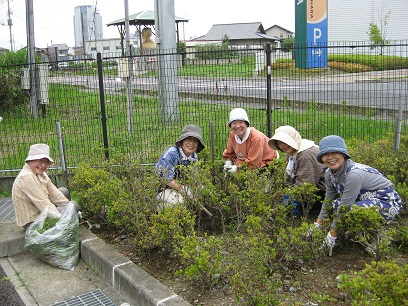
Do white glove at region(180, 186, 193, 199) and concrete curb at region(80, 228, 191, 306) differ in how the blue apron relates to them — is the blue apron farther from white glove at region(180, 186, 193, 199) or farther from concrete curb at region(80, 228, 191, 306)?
concrete curb at region(80, 228, 191, 306)

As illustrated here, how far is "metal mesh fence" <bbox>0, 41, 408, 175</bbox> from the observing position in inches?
299

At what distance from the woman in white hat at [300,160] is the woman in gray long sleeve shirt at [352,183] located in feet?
2.32

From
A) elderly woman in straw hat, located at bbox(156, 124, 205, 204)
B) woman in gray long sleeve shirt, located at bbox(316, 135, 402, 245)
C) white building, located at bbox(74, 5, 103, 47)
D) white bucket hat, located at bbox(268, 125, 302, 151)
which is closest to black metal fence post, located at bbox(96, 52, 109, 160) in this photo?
elderly woman in straw hat, located at bbox(156, 124, 205, 204)

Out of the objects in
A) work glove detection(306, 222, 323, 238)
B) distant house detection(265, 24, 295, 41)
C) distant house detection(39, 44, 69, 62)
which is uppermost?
distant house detection(265, 24, 295, 41)

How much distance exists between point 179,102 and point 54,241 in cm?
393

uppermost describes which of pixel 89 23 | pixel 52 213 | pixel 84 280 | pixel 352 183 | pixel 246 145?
pixel 89 23

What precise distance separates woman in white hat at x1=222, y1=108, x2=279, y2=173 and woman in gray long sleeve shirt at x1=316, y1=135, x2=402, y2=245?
1.56 m

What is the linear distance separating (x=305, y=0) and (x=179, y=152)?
17.4 feet

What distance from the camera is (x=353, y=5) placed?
4534 centimetres

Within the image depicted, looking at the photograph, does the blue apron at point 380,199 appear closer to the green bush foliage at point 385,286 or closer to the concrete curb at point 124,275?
the green bush foliage at point 385,286

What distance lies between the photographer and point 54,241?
4.97 m

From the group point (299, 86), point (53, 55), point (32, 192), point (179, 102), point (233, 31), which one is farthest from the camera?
point (233, 31)

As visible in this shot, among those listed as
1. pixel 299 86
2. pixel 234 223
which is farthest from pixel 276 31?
pixel 234 223

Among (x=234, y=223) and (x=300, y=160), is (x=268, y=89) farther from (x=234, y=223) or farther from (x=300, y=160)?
(x=234, y=223)
